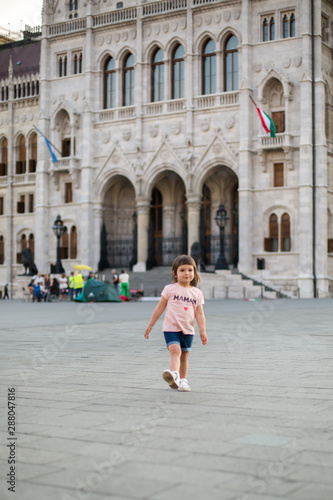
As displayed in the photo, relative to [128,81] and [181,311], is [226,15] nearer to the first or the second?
[128,81]

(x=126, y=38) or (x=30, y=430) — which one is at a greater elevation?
(x=126, y=38)

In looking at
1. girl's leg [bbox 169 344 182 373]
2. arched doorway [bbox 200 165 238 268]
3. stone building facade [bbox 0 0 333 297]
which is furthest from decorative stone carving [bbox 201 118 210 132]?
girl's leg [bbox 169 344 182 373]

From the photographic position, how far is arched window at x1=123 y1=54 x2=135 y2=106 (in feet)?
152

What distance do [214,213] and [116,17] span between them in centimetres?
1358

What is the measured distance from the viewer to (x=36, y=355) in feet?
34.0

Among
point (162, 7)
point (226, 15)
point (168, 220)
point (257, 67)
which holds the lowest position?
point (168, 220)

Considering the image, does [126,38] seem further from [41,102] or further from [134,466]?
[134,466]

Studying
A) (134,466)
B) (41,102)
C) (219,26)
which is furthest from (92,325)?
(41,102)

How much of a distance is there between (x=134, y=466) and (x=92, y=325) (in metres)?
13.1

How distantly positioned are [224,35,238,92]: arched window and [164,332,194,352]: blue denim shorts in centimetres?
3714

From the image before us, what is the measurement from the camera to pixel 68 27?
48656 mm

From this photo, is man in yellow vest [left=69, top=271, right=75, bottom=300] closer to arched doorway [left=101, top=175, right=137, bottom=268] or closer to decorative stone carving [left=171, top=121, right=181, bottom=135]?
arched doorway [left=101, top=175, right=137, bottom=268]

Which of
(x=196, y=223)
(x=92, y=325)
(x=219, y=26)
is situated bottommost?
(x=92, y=325)

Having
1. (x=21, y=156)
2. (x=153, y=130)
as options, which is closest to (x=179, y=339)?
(x=153, y=130)
